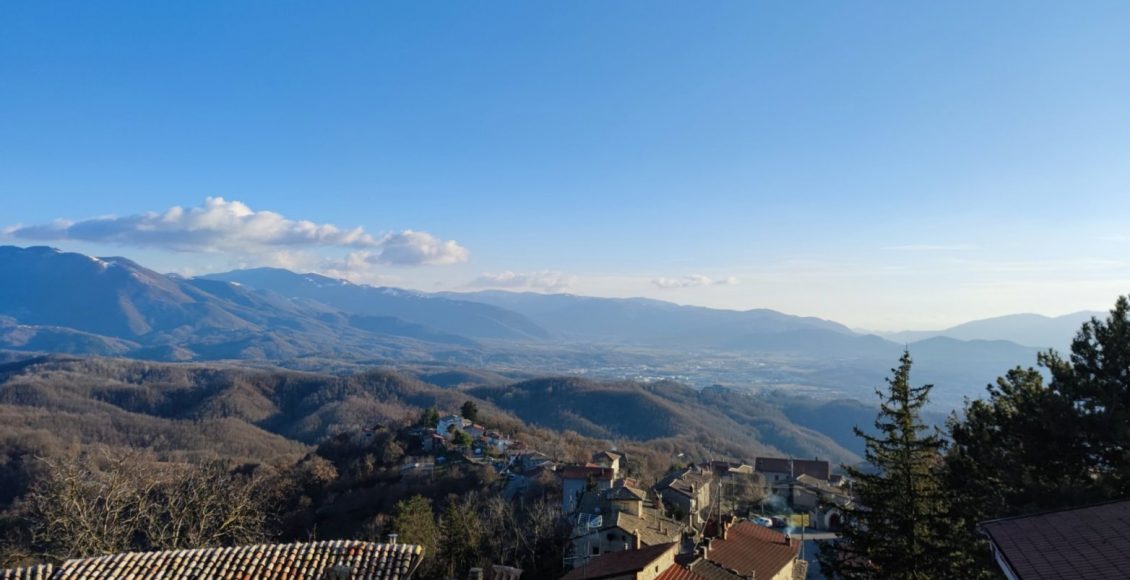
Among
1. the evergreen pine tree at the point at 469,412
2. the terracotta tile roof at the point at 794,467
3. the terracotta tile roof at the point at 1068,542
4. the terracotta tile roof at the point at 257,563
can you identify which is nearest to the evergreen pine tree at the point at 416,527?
the terracotta tile roof at the point at 257,563

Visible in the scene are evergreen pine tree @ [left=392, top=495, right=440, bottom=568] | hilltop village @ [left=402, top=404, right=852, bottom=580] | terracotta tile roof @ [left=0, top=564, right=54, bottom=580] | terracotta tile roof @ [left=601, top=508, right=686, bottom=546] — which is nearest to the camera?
terracotta tile roof @ [left=0, top=564, right=54, bottom=580]

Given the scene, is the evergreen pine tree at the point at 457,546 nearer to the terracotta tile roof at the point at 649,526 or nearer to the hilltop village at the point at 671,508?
the hilltop village at the point at 671,508

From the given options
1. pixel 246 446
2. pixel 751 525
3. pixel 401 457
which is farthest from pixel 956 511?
pixel 246 446

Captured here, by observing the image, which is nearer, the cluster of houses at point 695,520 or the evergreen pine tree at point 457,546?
the cluster of houses at point 695,520

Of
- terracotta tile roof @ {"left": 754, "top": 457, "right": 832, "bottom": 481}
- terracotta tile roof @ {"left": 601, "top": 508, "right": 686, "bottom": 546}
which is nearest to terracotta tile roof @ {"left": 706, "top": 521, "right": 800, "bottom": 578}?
terracotta tile roof @ {"left": 601, "top": 508, "right": 686, "bottom": 546}

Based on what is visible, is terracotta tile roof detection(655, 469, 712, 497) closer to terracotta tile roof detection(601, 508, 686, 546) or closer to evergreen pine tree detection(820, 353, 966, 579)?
terracotta tile roof detection(601, 508, 686, 546)
